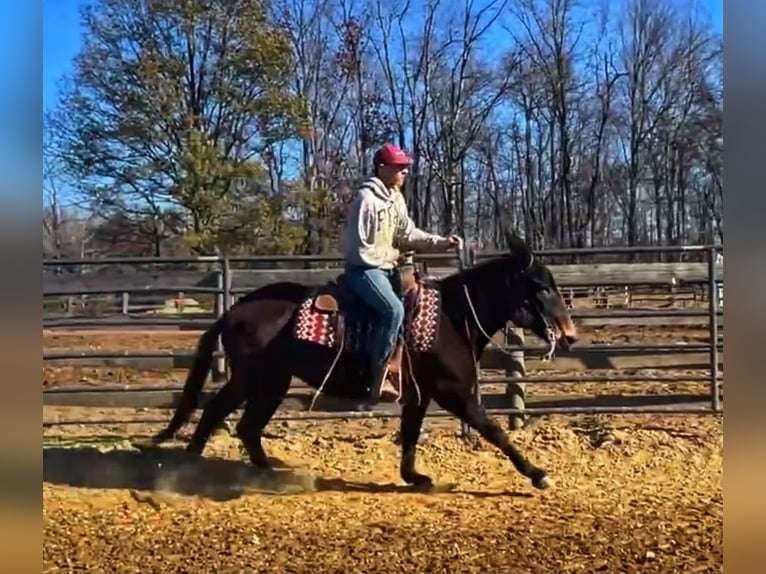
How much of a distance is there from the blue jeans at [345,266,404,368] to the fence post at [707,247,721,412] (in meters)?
1.34

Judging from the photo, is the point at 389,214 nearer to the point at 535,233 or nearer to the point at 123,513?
the point at 535,233

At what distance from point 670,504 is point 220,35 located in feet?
8.64

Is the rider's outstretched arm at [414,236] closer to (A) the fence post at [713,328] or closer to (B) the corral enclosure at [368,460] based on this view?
(B) the corral enclosure at [368,460]

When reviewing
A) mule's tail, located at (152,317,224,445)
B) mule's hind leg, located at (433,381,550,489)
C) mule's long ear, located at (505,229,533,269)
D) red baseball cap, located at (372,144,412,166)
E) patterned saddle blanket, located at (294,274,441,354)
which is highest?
red baseball cap, located at (372,144,412,166)

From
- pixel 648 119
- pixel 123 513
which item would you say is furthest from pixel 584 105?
pixel 123 513

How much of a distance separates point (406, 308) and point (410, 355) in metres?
0.21

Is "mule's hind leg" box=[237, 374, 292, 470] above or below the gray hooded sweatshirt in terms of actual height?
below

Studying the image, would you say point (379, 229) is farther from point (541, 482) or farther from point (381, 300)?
point (541, 482)

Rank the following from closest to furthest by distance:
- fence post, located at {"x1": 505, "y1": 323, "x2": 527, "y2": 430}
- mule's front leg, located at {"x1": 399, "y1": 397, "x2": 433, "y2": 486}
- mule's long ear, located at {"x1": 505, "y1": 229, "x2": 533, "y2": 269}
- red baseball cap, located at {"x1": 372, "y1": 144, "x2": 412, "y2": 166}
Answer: red baseball cap, located at {"x1": 372, "y1": 144, "x2": 412, "y2": 166}
mule's long ear, located at {"x1": 505, "y1": 229, "x2": 533, "y2": 269}
mule's front leg, located at {"x1": 399, "y1": 397, "x2": 433, "y2": 486}
fence post, located at {"x1": 505, "y1": 323, "x2": 527, "y2": 430}

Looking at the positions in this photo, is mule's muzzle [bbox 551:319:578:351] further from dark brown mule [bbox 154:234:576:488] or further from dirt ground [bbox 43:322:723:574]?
dirt ground [bbox 43:322:723:574]

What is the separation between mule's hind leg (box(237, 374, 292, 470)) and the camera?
444 centimetres

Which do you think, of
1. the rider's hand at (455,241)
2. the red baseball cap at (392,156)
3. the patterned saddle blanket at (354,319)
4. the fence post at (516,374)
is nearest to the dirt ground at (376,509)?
the fence post at (516,374)

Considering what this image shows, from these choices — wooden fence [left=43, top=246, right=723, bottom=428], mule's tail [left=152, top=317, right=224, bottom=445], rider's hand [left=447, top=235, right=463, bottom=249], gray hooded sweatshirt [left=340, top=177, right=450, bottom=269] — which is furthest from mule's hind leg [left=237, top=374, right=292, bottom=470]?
rider's hand [left=447, top=235, right=463, bottom=249]

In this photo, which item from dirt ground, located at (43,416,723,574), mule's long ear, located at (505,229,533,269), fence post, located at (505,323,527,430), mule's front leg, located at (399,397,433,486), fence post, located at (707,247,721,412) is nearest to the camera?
dirt ground, located at (43,416,723,574)
